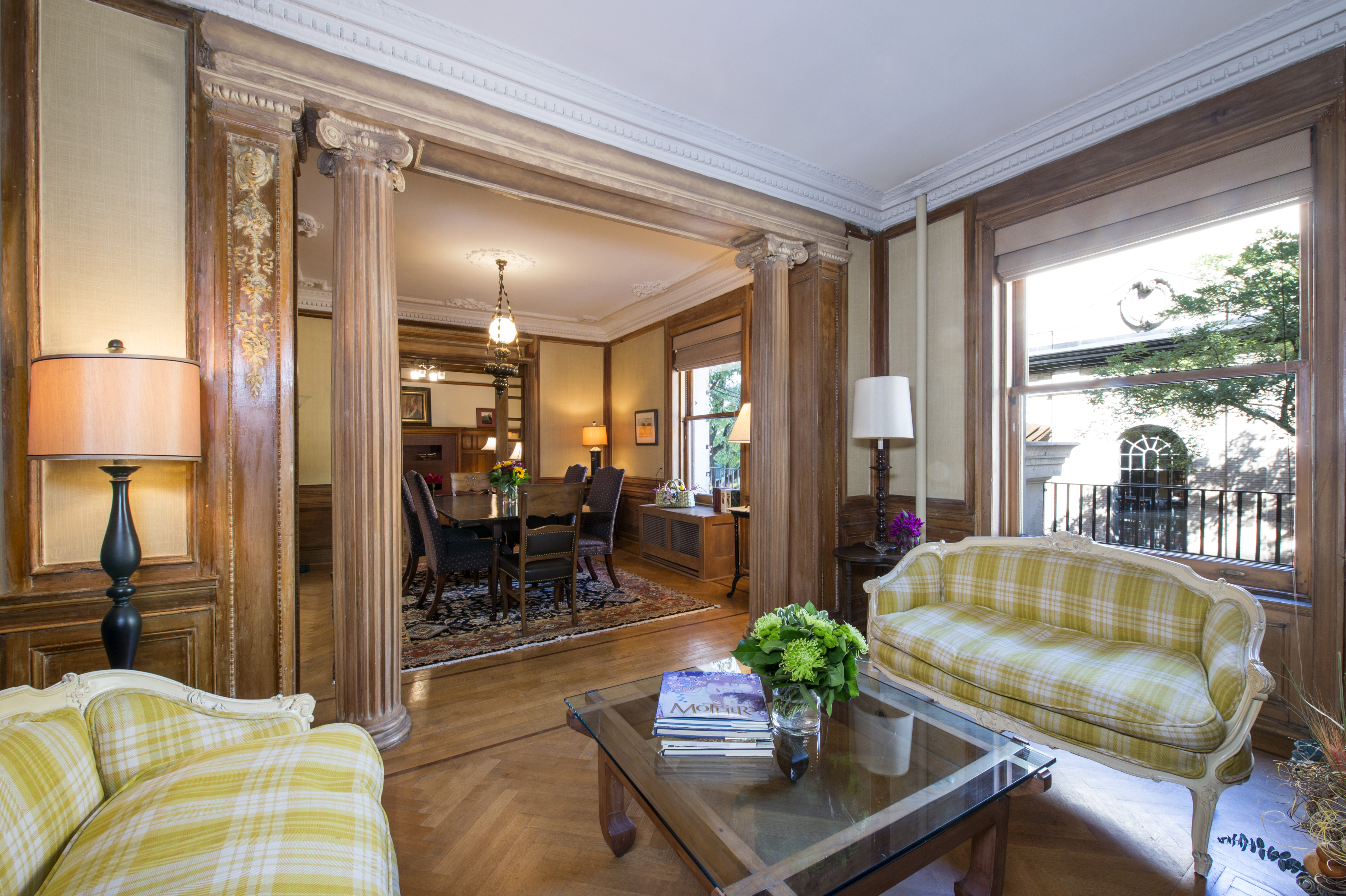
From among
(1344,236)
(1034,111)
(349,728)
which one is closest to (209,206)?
(349,728)

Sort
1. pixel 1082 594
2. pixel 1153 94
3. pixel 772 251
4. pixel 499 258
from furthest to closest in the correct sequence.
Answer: pixel 499 258
pixel 772 251
pixel 1153 94
pixel 1082 594

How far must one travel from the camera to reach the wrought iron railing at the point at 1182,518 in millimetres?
2436

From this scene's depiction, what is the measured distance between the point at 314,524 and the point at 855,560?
5533 mm

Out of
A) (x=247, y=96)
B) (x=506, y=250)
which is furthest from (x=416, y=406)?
(x=247, y=96)

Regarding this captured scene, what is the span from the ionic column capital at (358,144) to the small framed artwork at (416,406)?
827cm

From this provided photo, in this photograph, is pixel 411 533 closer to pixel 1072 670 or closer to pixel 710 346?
pixel 710 346

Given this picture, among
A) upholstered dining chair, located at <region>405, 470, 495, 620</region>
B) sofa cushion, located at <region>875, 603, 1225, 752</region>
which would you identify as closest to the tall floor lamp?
sofa cushion, located at <region>875, 603, 1225, 752</region>

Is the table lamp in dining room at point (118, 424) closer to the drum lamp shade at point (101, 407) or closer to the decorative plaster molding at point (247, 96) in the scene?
the drum lamp shade at point (101, 407)

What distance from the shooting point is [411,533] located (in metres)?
4.48

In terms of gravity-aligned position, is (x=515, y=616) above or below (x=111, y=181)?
below

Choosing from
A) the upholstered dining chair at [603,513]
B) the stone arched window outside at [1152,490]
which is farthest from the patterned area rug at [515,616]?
the stone arched window outside at [1152,490]

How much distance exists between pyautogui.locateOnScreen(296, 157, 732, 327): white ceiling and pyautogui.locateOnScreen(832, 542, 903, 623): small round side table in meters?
2.43

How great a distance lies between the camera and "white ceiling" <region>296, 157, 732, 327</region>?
13.0 feet

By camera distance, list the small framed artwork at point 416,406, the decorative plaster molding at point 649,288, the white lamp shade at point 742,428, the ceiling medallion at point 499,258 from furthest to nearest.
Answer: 1. the small framed artwork at point 416,406
2. the decorative plaster molding at point 649,288
3. the ceiling medallion at point 499,258
4. the white lamp shade at point 742,428
